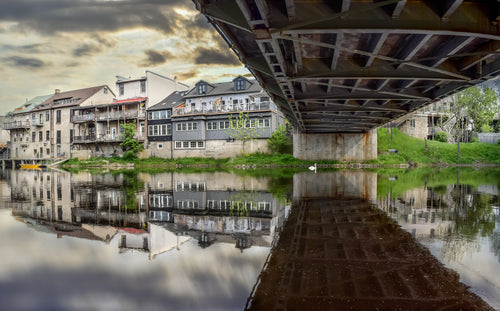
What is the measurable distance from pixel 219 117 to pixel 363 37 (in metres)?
41.6

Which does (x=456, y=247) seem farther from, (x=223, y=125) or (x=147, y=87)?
(x=147, y=87)

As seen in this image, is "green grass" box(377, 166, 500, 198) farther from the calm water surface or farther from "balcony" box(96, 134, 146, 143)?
"balcony" box(96, 134, 146, 143)

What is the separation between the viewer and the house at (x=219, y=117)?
4744cm

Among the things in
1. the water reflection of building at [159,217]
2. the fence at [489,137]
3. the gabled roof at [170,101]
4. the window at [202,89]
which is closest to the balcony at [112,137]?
the gabled roof at [170,101]

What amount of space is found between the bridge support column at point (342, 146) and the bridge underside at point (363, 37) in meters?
24.8

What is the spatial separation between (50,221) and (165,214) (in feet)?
12.3

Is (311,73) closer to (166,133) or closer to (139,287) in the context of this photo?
(139,287)

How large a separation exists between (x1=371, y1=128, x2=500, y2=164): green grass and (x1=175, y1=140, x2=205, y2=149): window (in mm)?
27305

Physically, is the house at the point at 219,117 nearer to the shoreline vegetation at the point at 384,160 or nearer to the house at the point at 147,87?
the shoreline vegetation at the point at 384,160

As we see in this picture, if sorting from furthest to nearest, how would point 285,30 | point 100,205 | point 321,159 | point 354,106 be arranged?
1. point 321,159
2. point 354,106
3. point 100,205
4. point 285,30

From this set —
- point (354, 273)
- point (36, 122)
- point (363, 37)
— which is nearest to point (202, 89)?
point (36, 122)

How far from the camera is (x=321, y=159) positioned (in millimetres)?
40312

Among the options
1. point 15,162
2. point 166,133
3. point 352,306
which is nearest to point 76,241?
point 352,306

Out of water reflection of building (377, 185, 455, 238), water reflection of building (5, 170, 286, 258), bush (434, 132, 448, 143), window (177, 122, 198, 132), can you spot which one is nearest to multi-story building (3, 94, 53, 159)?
window (177, 122, 198, 132)
